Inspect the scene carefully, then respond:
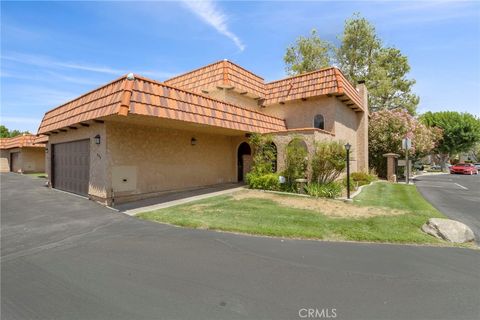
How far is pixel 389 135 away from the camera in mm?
21156

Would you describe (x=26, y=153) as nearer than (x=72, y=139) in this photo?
No

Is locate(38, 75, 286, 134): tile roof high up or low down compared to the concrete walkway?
up

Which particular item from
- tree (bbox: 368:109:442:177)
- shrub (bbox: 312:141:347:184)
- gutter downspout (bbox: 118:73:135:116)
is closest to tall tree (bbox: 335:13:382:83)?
tree (bbox: 368:109:442:177)

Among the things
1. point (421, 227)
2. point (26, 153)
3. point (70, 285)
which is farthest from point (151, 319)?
point (26, 153)

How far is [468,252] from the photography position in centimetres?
493

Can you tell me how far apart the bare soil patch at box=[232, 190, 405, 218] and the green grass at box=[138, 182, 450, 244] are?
33cm

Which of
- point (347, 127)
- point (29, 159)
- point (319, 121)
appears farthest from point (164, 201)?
point (29, 159)

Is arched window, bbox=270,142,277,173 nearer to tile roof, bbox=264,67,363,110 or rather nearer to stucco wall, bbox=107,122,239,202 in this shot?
stucco wall, bbox=107,122,239,202

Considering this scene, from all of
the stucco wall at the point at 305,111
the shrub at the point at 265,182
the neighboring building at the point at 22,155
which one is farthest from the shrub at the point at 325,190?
the neighboring building at the point at 22,155

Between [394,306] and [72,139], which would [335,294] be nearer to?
[394,306]

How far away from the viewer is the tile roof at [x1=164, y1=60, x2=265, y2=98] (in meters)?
16.3

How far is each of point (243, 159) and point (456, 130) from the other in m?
41.4

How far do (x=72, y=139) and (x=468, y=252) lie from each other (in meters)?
15.1

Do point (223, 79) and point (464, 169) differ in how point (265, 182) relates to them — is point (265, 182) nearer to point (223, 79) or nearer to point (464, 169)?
point (223, 79)
